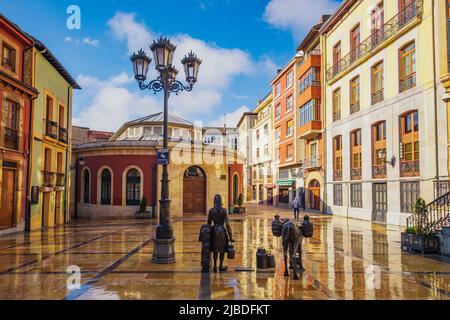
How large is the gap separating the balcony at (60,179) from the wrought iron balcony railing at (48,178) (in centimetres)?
75

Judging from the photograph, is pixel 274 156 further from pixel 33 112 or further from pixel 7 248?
pixel 7 248

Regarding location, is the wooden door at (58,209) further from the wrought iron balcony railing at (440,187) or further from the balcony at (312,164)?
the balcony at (312,164)

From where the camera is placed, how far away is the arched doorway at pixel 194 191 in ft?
72.9

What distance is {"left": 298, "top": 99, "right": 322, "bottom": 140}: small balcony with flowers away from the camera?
27.2 metres

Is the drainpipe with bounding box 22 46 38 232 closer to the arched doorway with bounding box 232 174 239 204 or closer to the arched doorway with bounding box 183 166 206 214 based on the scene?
the arched doorway with bounding box 183 166 206 214

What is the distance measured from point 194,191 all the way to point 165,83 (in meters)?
14.4

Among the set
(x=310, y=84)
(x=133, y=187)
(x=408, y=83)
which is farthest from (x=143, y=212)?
(x=310, y=84)

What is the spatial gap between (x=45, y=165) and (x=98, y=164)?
15.0ft

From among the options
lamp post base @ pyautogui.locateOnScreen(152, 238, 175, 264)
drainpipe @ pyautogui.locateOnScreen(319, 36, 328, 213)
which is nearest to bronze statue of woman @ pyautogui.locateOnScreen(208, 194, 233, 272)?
lamp post base @ pyautogui.locateOnScreen(152, 238, 175, 264)

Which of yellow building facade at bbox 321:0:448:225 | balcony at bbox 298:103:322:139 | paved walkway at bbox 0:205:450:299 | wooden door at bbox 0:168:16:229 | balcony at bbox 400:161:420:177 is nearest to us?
paved walkway at bbox 0:205:450:299

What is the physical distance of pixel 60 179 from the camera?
749 inches

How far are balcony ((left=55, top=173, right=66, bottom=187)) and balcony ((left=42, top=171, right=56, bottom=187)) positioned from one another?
2.46 ft

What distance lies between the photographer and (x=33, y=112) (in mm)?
15609
